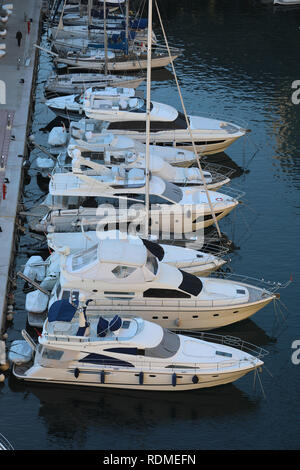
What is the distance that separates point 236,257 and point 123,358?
12.2 m

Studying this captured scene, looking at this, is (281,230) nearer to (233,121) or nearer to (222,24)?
(233,121)

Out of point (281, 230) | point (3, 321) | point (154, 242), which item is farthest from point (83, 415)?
point (281, 230)

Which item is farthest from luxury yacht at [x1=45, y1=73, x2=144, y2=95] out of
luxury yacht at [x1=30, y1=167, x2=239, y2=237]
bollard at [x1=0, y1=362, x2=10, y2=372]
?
bollard at [x1=0, y1=362, x2=10, y2=372]

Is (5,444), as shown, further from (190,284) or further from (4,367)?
(190,284)

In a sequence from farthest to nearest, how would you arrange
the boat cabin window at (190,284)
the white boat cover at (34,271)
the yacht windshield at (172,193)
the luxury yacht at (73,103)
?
the luxury yacht at (73,103) → the yacht windshield at (172,193) → the white boat cover at (34,271) → the boat cabin window at (190,284)

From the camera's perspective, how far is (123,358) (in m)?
32.2

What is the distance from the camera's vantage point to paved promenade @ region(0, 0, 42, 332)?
4084 centimetres

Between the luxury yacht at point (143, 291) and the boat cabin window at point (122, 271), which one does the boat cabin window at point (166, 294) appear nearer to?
the luxury yacht at point (143, 291)

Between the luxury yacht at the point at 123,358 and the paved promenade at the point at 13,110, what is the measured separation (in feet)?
13.1

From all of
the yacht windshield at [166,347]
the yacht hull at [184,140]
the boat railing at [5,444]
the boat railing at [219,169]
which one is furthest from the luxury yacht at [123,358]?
the yacht hull at [184,140]

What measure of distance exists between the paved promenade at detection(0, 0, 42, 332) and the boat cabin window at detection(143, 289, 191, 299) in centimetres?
645

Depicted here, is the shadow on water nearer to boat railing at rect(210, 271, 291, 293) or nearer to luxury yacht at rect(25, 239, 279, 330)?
luxury yacht at rect(25, 239, 279, 330)

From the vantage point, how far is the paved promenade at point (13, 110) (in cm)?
4084

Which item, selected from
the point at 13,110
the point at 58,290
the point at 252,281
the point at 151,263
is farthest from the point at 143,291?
the point at 13,110
